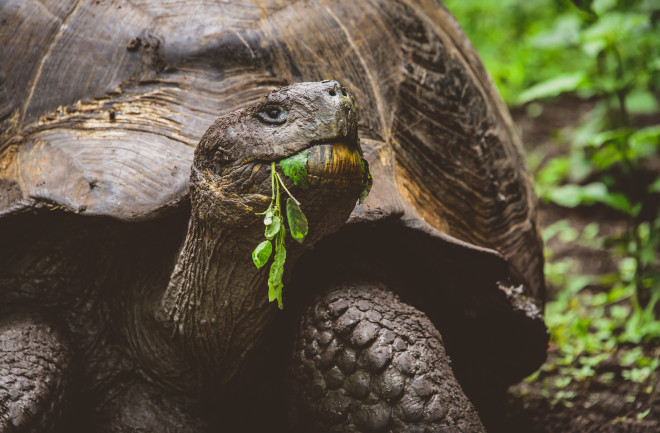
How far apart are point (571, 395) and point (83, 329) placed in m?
2.19

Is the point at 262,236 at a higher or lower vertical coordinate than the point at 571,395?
higher

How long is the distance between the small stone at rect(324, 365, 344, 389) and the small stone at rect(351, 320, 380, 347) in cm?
11

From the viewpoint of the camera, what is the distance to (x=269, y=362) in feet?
8.50

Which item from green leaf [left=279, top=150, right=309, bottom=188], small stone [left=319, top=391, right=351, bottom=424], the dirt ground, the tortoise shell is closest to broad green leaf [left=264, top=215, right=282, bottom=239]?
green leaf [left=279, top=150, right=309, bottom=188]

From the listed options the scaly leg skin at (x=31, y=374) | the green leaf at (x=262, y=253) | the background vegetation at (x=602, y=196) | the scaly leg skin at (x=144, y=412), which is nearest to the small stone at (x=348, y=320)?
the green leaf at (x=262, y=253)

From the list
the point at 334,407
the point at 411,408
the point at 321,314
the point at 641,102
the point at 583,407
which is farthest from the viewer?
the point at 641,102

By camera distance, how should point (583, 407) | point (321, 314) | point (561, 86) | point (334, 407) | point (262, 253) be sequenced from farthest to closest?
1. point (561, 86)
2. point (583, 407)
3. point (321, 314)
4. point (334, 407)
5. point (262, 253)

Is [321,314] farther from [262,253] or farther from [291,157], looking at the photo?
[291,157]

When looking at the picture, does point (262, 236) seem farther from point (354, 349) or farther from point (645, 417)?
point (645, 417)

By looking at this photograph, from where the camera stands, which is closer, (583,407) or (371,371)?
(371,371)

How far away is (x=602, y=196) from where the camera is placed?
14.0 ft

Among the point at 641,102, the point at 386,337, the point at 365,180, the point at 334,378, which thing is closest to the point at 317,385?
the point at 334,378

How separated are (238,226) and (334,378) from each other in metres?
0.61

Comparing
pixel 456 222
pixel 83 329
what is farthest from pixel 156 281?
pixel 456 222
